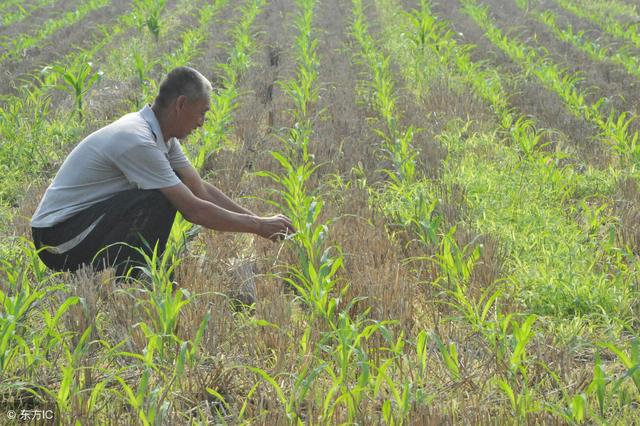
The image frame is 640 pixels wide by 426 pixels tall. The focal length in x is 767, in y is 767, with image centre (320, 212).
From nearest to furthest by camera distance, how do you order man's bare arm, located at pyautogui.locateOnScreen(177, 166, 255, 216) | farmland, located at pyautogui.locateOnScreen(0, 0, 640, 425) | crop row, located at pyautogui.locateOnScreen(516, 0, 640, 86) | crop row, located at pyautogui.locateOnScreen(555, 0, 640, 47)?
farmland, located at pyautogui.locateOnScreen(0, 0, 640, 425) < man's bare arm, located at pyautogui.locateOnScreen(177, 166, 255, 216) < crop row, located at pyautogui.locateOnScreen(516, 0, 640, 86) < crop row, located at pyautogui.locateOnScreen(555, 0, 640, 47)

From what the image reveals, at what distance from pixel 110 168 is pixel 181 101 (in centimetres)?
45

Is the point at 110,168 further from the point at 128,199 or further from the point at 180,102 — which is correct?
the point at 180,102

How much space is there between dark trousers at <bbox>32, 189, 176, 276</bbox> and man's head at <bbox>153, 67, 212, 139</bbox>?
1.14 ft

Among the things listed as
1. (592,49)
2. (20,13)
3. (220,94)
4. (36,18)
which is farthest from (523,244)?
(20,13)

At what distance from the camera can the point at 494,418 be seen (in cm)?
237

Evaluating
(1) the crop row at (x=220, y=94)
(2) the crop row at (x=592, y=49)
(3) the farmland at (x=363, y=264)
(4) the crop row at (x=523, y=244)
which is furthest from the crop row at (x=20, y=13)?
(4) the crop row at (x=523, y=244)

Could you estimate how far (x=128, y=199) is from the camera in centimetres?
349

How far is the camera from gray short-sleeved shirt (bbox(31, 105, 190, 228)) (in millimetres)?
3430

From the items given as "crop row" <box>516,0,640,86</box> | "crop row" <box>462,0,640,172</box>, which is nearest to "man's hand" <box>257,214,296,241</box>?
"crop row" <box>462,0,640,172</box>

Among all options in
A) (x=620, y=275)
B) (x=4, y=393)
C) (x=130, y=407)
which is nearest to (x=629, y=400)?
(x=620, y=275)

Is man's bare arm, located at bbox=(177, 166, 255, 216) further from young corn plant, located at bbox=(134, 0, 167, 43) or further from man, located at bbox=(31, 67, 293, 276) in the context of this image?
young corn plant, located at bbox=(134, 0, 167, 43)

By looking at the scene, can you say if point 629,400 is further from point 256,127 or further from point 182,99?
point 256,127

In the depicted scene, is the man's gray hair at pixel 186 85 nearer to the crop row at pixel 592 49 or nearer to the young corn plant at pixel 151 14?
the crop row at pixel 592 49

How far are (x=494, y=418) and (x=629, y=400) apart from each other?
0.48m
